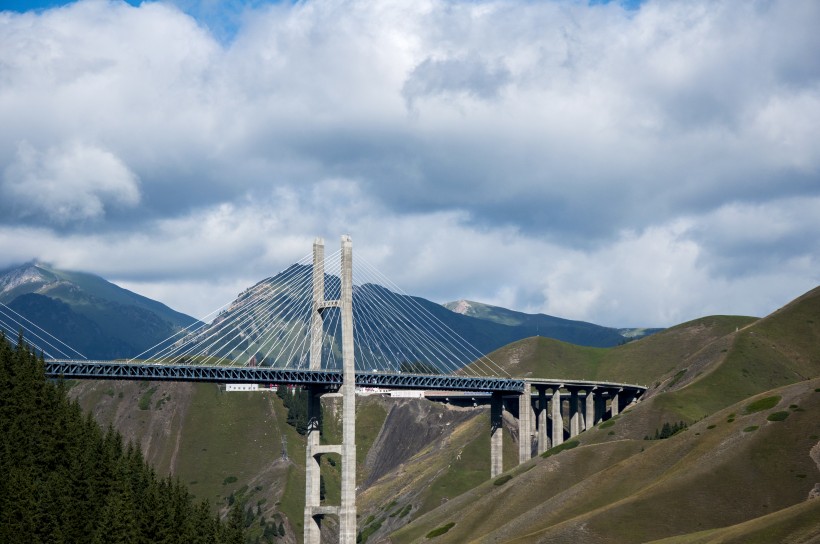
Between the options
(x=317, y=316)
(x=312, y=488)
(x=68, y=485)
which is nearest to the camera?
(x=68, y=485)

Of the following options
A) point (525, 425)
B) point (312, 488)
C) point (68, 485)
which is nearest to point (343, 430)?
point (312, 488)

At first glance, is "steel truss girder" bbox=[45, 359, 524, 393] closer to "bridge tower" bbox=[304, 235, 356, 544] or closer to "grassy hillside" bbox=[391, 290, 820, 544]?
"bridge tower" bbox=[304, 235, 356, 544]

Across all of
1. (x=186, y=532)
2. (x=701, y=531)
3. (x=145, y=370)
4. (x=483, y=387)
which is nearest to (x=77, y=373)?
(x=145, y=370)

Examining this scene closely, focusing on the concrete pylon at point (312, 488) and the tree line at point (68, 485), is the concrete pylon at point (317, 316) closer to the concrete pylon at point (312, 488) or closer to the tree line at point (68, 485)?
the concrete pylon at point (312, 488)

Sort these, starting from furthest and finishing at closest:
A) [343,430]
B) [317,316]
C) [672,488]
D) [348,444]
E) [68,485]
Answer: [317,316] < [348,444] < [343,430] < [672,488] < [68,485]

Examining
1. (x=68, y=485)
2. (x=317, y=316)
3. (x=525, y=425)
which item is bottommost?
(x=68, y=485)

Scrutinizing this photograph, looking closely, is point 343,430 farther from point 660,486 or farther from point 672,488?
point 672,488

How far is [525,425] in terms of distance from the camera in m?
195

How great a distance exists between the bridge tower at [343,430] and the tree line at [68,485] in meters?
35.5

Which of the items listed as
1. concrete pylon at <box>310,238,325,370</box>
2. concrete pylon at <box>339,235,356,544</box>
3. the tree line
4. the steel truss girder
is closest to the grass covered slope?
concrete pylon at <box>339,235,356,544</box>

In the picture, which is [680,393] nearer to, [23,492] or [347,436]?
[347,436]

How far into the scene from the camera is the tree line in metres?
92.1

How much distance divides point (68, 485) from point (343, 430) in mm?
53307

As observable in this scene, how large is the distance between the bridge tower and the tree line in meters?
35.5
